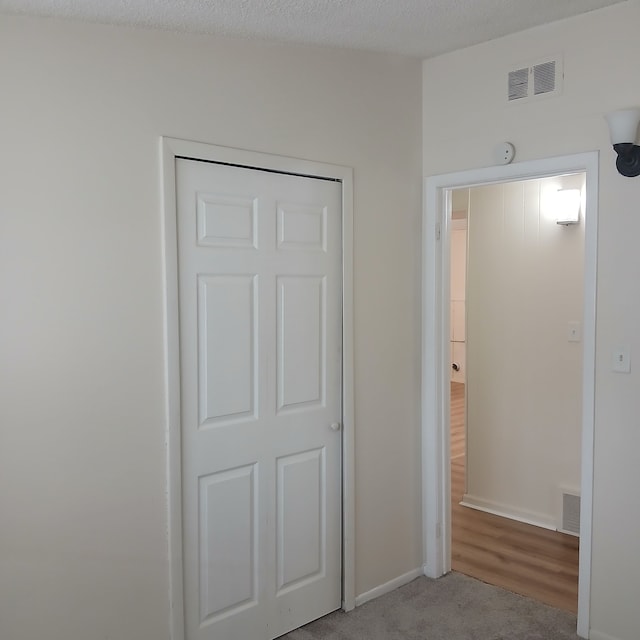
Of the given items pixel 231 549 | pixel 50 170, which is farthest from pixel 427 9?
pixel 231 549

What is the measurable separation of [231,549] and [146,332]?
0.97 metres

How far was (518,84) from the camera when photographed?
9.44ft

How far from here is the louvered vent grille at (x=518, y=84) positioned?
9.35ft

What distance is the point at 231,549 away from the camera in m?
2.58

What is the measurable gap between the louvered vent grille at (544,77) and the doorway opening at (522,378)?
842 mm

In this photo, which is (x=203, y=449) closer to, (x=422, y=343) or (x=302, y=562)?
(x=302, y=562)

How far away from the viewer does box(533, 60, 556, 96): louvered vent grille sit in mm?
2756

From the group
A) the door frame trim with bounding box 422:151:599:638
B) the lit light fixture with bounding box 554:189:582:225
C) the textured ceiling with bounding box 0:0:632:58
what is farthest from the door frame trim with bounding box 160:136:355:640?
the lit light fixture with bounding box 554:189:582:225

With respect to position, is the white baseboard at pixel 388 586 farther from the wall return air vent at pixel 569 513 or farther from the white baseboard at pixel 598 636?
the wall return air vent at pixel 569 513

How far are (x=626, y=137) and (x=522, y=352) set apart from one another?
6.05 ft

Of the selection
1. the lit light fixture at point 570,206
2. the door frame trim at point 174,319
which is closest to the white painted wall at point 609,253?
the lit light fixture at point 570,206

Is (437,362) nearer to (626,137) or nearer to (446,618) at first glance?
(446,618)

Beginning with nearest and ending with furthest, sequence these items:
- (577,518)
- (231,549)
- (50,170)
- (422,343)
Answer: (50,170) → (231,549) → (422,343) → (577,518)

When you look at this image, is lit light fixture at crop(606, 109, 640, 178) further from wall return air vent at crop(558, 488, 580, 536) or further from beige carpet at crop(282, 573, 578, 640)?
wall return air vent at crop(558, 488, 580, 536)
